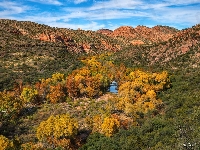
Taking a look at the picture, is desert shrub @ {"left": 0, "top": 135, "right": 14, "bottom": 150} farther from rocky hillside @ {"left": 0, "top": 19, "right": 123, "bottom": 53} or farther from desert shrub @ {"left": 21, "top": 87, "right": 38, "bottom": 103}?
rocky hillside @ {"left": 0, "top": 19, "right": 123, "bottom": 53}

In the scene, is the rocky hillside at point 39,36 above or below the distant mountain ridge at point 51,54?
above

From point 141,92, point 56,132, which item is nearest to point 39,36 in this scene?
point 141,92

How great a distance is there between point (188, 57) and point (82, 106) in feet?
160

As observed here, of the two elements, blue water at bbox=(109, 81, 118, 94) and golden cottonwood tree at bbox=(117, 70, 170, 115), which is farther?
blue water at bbox=(109, 81, 118, 94)

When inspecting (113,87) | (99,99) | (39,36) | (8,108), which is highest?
(39,36)

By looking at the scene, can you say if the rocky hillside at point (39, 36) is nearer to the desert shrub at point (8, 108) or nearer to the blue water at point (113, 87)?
the blue water at point (113, 87)

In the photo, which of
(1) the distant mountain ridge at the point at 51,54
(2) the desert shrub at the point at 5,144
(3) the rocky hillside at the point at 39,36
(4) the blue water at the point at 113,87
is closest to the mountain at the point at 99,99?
(2) the desert shrub at the point at 5,144

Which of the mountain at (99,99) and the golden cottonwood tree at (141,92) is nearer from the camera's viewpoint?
the mountain at (99,99)

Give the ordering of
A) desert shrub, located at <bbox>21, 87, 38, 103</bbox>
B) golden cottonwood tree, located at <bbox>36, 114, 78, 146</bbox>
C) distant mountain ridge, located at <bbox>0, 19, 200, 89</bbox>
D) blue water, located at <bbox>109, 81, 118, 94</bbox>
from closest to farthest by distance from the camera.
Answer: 1. golden cottonwood tree, located at <bbox>36, 114, 78, 146</bbox>
2. desert shrub, located at <bbox>21, 87, 38, 103</bbox>
3. blue water, located at <bbox>109, 81, 118, 94</bbox>
4. distant mountain ridge, located at <bbox>0, 19, 200, 89</bbox>

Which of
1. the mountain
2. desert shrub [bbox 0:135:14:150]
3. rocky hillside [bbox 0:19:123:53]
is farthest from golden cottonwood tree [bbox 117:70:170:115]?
rocky hillside [bbox 0:19:123:53]

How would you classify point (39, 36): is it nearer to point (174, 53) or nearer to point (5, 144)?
point (174, 53)

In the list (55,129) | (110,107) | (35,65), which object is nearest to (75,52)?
(35,65)

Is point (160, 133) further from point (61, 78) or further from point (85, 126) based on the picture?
point (61, 78)

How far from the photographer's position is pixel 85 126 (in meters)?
58.4
